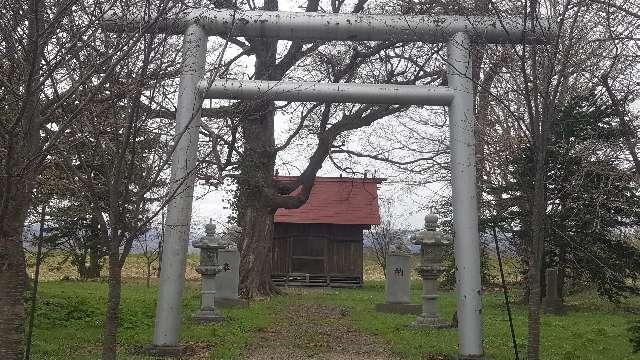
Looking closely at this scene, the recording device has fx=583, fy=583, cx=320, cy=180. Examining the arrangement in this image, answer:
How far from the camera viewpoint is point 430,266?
38.7ft

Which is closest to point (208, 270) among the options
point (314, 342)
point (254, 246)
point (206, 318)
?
point (206, 318)

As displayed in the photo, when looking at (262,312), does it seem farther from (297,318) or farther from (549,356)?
(549,356)

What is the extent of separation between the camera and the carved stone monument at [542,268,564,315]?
14.0 metres

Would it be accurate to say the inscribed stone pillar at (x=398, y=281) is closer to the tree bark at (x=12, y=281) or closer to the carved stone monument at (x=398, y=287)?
the carved stone monument at (x=398, y=287)

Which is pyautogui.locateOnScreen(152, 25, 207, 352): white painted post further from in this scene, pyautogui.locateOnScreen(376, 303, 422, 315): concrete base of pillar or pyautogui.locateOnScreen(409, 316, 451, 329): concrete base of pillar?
pyautogui.locateOnScreen(376, 303, 422, 315): concrete base of pillar

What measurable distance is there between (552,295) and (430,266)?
4.31 metres

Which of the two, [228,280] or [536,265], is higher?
[536,265]

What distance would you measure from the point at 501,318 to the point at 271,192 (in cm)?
656

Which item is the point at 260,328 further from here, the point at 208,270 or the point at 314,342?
the point at 208,270

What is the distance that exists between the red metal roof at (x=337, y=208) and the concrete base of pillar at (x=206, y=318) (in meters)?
13.6

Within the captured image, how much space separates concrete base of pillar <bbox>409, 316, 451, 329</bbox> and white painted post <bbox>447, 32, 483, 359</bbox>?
370cm

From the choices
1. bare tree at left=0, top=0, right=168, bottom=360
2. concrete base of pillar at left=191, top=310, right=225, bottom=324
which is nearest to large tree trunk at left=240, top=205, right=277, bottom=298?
concrete base of pillar at left=191, top=310, right=225, bottom=324

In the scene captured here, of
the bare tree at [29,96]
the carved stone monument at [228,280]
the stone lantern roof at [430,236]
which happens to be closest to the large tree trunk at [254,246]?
the carved stone monument at [228,280]

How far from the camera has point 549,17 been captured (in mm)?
6141
